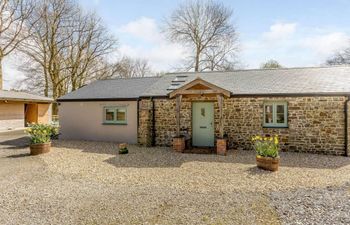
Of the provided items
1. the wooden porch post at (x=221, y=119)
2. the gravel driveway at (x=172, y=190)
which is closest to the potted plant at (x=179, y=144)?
the gravel driveway at (x=172, y=190)

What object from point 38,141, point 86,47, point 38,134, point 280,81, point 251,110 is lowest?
point 38,141

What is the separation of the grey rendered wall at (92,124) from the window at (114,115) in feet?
0.75

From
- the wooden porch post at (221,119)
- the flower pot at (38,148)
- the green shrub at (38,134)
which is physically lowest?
the flower pot at (38,148)

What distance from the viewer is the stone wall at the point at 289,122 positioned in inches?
375

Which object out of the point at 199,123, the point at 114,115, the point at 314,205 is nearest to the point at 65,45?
the point at 114,115

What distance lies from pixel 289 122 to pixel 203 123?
151 inches

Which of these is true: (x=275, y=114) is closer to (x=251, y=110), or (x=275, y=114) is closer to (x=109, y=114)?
(x=251, y=110)

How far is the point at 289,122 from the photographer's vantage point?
10.1m

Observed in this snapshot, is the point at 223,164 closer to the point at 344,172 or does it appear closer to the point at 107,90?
the point at 344,172

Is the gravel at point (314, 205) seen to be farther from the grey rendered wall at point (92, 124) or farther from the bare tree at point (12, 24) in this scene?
the bare tree at point (12, 24)

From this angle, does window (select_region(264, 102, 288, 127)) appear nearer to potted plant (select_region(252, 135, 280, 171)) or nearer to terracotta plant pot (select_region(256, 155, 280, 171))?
potted plant (select_region(252, 135, 280, 171))

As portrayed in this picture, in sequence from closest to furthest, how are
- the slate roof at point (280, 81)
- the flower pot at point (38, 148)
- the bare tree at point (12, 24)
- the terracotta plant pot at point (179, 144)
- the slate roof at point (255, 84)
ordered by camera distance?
the flower pot at point (38, 148) → the slate roof at point (280, 81) → the slate roof at point (255, 84) → the terracotta plant pot at point (179, 144) → the bare tree at point (12, 24)

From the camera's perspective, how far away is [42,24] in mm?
25234

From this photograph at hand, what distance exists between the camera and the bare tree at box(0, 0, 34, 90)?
2347 centimetres
